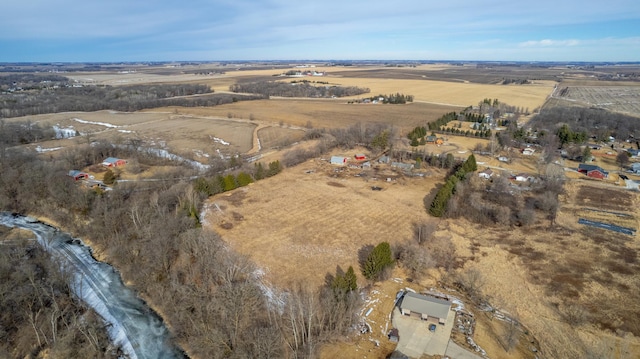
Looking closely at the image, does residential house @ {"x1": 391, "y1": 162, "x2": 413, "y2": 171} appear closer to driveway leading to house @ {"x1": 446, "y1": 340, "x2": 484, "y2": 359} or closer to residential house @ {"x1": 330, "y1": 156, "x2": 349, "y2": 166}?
residential house @ {"x1": 330, "y1": 156, "x2": 349, "y2": 166}

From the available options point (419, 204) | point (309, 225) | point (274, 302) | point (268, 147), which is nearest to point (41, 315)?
point (274, 302)

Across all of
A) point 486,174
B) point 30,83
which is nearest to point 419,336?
point 486,174

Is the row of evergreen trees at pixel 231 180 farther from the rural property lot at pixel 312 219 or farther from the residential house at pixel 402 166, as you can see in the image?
the residential house at pixel 402 166

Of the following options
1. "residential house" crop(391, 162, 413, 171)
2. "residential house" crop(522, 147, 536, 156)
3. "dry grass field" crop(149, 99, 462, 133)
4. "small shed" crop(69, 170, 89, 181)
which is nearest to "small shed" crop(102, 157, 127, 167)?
"small shed" crop(69, 170, 89, 181)

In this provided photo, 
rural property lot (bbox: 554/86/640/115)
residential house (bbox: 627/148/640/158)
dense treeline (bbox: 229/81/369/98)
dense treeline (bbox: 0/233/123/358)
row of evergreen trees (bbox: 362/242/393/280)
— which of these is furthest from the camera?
dense treeline (bbox: 229/81/369/98)

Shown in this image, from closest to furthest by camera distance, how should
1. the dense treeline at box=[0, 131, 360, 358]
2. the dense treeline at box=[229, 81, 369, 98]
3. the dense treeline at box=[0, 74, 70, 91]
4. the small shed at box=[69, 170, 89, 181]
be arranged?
the dense treeline at box=[0, 131, 360, 358], the small shed at box=[69, 170, 89, 181], the dense treeline at box=[229, 81, 369, 98], the dense treeline at box=[0, 74, 70, 91]

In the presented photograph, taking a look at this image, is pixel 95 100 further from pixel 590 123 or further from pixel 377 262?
pixel 590 123
